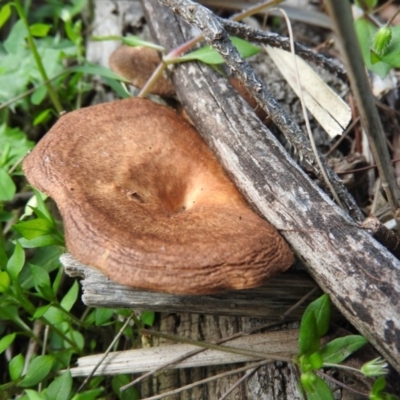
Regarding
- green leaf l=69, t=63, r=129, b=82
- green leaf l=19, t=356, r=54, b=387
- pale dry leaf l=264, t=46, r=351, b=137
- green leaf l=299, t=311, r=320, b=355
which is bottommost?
green leaf l=19, t=356, r=54, b=387

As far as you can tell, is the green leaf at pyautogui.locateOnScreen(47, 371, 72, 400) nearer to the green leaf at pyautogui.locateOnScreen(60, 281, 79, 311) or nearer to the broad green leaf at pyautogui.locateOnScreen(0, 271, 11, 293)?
the green leaf at pyautogui.locateOnScreen(60, 281, 79, 311)

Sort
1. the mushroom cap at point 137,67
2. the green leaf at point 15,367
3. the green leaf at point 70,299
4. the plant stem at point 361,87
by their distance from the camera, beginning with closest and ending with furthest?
the plant stem at point 361,87 → the green leaf at point 15,367 → the green leaf at point 70,299 → the mushroom cap at point 137,67

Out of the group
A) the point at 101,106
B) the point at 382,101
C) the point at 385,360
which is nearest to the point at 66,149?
the point at 101,106

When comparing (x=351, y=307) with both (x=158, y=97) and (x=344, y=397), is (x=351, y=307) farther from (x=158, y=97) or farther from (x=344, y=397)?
(x=158, y=97)

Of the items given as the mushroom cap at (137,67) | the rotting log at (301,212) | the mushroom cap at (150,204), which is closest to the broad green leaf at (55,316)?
the mushroom cap at (150,204)

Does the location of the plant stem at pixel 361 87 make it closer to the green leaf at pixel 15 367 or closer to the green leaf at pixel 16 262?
the green leaf at pixel 16 262

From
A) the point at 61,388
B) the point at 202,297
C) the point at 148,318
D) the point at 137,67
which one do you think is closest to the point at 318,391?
the point at 202,297

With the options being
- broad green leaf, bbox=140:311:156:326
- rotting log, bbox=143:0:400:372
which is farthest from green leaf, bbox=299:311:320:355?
broad green leaf, bbox=140:311:156:326
